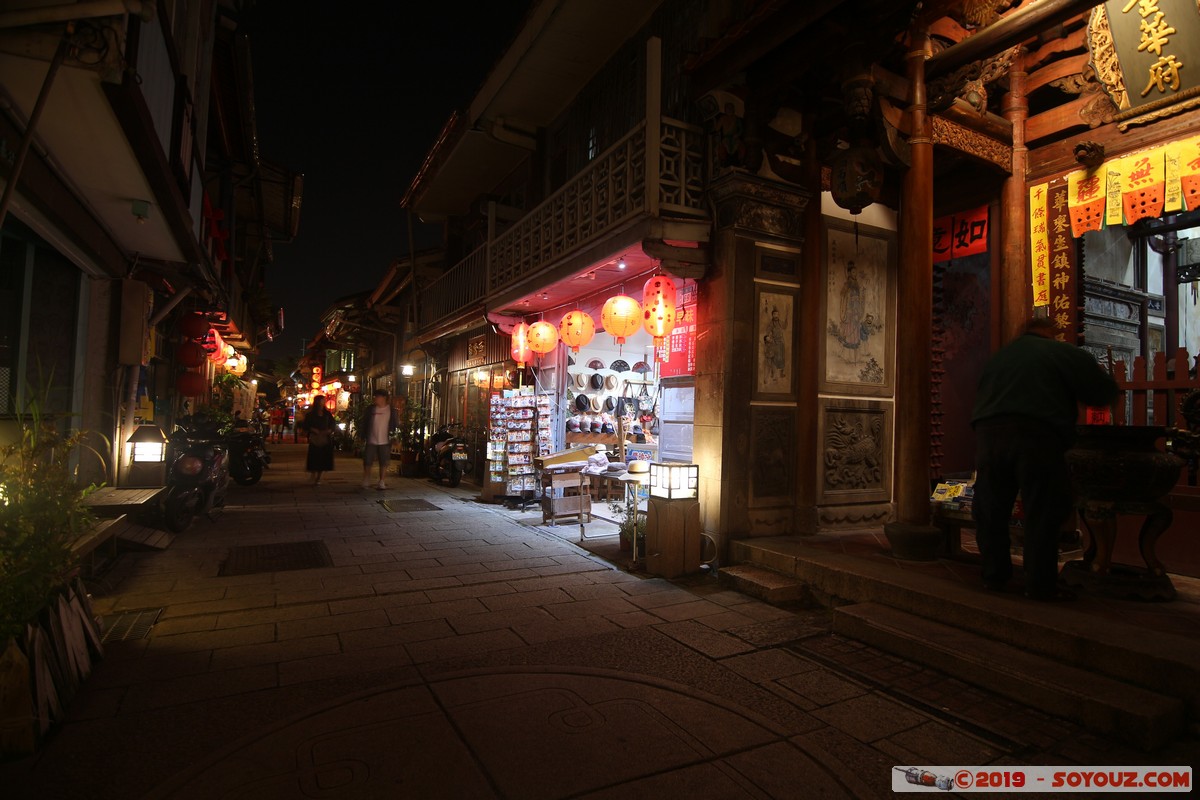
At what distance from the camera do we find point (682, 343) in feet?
30.5

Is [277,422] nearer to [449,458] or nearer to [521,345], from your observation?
[449,458]

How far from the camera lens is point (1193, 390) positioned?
5668 millimetres

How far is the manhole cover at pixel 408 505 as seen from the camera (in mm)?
11766

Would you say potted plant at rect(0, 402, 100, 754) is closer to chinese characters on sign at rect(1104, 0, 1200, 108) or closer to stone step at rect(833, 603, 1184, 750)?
stone step at rect(833, 603, 1184, 750)

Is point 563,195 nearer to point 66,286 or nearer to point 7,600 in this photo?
point 66,286

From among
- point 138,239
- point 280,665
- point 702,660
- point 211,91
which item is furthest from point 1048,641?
point 211,91

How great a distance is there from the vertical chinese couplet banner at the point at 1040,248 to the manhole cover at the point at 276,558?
9425 mm

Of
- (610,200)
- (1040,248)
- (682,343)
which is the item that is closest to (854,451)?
(682,343)

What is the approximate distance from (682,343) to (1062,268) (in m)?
4.85

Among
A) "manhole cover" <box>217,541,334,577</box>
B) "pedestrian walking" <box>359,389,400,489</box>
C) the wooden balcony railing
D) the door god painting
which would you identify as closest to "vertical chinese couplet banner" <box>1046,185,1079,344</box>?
the door god painting

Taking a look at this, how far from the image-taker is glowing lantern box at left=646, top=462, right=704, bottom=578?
7020 mm

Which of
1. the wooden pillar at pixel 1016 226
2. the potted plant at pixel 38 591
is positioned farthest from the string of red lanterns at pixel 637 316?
the potted plant at pixel 38 591

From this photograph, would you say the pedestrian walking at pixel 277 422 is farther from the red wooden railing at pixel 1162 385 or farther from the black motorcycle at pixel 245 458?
the red wooden railing at pixel 1162 385

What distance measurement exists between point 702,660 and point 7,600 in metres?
4.36
